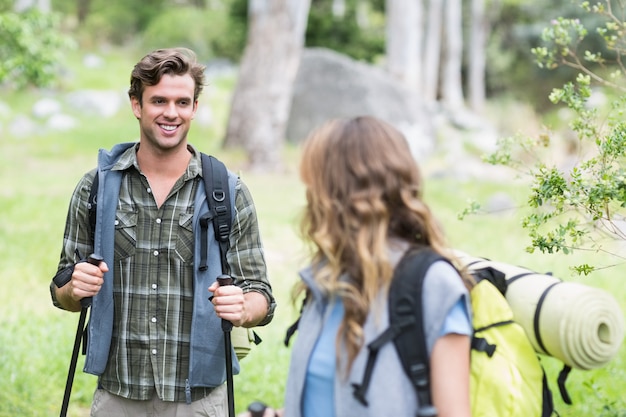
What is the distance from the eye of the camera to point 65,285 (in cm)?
298

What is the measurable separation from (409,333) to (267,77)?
13.6m

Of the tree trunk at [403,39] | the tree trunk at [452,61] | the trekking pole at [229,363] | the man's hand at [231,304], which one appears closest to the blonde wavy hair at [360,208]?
the man's hand at [231,304]

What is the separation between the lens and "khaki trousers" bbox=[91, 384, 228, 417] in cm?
305

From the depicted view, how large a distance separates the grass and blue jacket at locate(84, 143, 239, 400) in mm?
360

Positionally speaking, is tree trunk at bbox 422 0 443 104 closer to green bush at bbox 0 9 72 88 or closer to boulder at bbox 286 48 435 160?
boulder at bbox 286 48 435 160

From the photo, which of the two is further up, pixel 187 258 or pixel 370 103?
pixel 370 103

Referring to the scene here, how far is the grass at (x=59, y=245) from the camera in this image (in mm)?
5762

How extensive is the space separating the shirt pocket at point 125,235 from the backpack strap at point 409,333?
1199 mm

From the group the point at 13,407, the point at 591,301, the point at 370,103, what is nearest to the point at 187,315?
the point at 591,301

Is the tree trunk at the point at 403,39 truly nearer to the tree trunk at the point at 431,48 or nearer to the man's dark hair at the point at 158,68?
the tree trunk at the point at 431,48

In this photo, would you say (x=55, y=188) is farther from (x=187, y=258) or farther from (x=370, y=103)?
(x=187, y=258)

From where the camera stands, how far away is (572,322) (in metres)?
2.20

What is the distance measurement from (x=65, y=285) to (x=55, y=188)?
404 inches

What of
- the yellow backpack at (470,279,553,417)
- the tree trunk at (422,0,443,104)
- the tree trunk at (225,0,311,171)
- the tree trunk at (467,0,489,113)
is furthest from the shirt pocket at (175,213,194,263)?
the tree trunk at (467,0,489,113)
